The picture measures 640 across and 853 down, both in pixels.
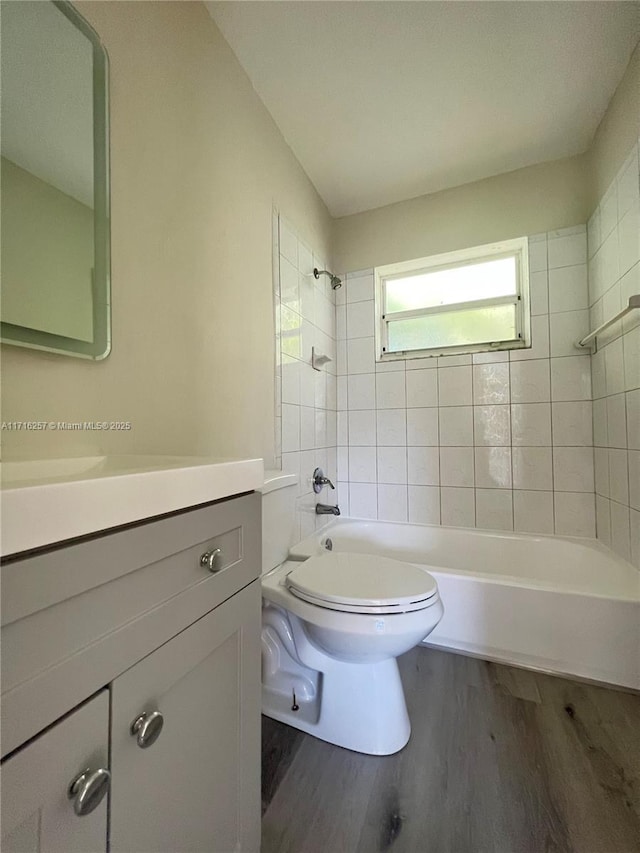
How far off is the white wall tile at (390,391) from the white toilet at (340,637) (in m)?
1.12

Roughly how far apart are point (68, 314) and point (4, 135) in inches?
13.0

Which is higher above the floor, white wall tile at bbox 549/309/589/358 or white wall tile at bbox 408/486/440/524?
white wall tile at bbox 549/309/589/358

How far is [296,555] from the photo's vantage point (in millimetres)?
1417

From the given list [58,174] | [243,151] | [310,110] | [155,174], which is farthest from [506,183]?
[58,174]

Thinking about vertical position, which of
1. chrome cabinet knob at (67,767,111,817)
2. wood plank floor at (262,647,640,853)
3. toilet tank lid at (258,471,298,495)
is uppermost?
toilet tank lid at (258,471,298,495)

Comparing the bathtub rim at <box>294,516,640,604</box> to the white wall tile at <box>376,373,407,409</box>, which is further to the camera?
the white wall tile at <box>376,373,407,409</box>

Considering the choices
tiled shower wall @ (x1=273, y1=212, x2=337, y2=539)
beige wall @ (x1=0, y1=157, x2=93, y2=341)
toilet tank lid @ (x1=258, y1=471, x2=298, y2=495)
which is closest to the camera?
beige wall @ (x1=0, y1=157, x2=93, y2=341)

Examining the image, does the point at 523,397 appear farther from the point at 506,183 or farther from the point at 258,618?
the point at 258,618

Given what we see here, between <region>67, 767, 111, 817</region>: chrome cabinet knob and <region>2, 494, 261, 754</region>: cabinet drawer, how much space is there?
0.09 metres

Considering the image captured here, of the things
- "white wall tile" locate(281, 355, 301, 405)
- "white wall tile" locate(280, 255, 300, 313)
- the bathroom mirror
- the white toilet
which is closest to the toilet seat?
the white toilet

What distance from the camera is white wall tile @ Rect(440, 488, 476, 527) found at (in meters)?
2.04

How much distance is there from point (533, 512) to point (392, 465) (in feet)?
2.60

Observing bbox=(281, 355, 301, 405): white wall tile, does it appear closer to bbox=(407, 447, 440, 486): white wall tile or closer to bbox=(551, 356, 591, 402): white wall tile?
bbox=(407, 447, 440, 486): white wall tile

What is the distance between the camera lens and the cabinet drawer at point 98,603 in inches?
12.7
